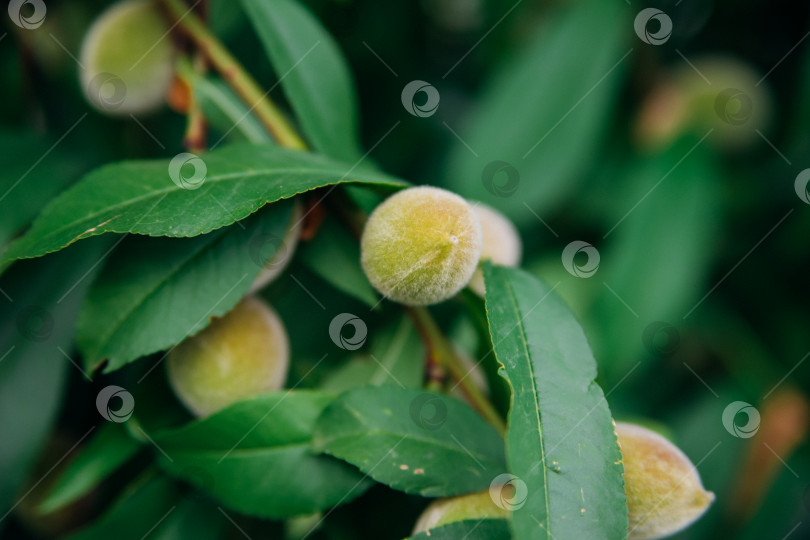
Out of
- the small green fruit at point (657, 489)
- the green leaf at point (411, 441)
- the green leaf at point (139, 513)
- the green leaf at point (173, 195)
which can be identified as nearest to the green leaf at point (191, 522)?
the green leaf at point (139, 513)

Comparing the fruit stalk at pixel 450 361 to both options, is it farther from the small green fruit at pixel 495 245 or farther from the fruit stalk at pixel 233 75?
the fruit stalk at pixel 233 75

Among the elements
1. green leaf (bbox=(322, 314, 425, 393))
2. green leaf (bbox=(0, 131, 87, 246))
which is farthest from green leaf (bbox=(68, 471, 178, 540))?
green leaf (bbox=(0, 131, 87, 246))

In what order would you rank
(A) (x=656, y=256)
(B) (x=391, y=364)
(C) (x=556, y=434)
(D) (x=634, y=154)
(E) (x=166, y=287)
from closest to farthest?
1. (C) (x=556, y=434)
2. (E) (x=166, y=287)
3. (B) (x=391, y=364)
4. (A) (x=656, y=256)
5. (D) (x=634, y=154)

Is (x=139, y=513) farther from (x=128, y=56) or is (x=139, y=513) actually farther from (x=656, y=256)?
(x=656, y=256)

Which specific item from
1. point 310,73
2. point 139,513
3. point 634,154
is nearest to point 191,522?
point 139,513

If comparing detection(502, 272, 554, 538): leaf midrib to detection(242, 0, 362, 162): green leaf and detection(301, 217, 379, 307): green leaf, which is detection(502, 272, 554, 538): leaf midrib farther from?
detection(242, 0, 362, 162): green leaf

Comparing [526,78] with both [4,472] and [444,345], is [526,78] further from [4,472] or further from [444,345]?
[4,472]
